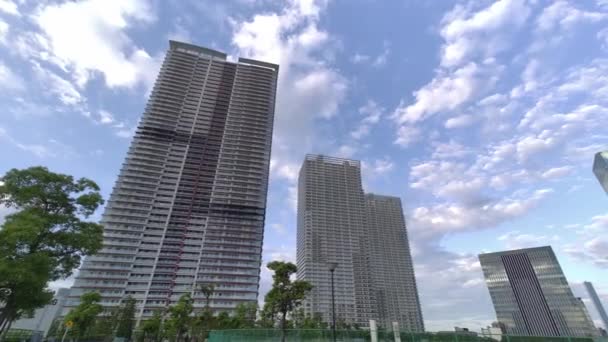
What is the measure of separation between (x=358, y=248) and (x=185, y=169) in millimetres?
91803

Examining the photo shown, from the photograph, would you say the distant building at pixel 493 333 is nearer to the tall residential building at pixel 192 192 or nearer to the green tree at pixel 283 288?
the green tree at pixel 283 288

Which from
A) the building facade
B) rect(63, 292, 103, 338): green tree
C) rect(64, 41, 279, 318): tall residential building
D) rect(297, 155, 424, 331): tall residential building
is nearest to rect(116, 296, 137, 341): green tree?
rect(64, 41, 279, 318): tall residential building

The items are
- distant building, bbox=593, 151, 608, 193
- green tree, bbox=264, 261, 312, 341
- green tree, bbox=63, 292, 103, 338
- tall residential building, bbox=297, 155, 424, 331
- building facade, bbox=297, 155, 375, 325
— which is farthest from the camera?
tall residential building, bbox=297, 155, 424, 331

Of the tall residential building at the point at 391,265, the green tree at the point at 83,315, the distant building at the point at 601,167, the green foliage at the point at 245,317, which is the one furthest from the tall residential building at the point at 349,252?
the green tree at the point at 83,315

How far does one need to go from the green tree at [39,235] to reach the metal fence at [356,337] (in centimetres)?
1275

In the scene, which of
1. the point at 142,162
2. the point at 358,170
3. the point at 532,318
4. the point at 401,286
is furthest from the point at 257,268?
the point at 532,318

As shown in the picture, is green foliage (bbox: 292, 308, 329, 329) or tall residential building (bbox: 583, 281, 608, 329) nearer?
green foliage (bbox: 292, 308, 329, 329)

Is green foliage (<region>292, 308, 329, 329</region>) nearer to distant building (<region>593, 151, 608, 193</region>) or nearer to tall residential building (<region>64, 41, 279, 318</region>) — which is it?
tall residential building (<region>64, 41, 279, 318</region>)

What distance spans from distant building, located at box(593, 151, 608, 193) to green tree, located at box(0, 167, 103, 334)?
372ft

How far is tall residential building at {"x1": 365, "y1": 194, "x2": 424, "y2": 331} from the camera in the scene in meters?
146

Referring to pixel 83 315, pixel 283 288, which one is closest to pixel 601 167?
pixel 283 288

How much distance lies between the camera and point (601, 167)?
79.8 meters

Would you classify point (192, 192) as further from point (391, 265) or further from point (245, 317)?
point (391, 265)

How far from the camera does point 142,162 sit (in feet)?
314
